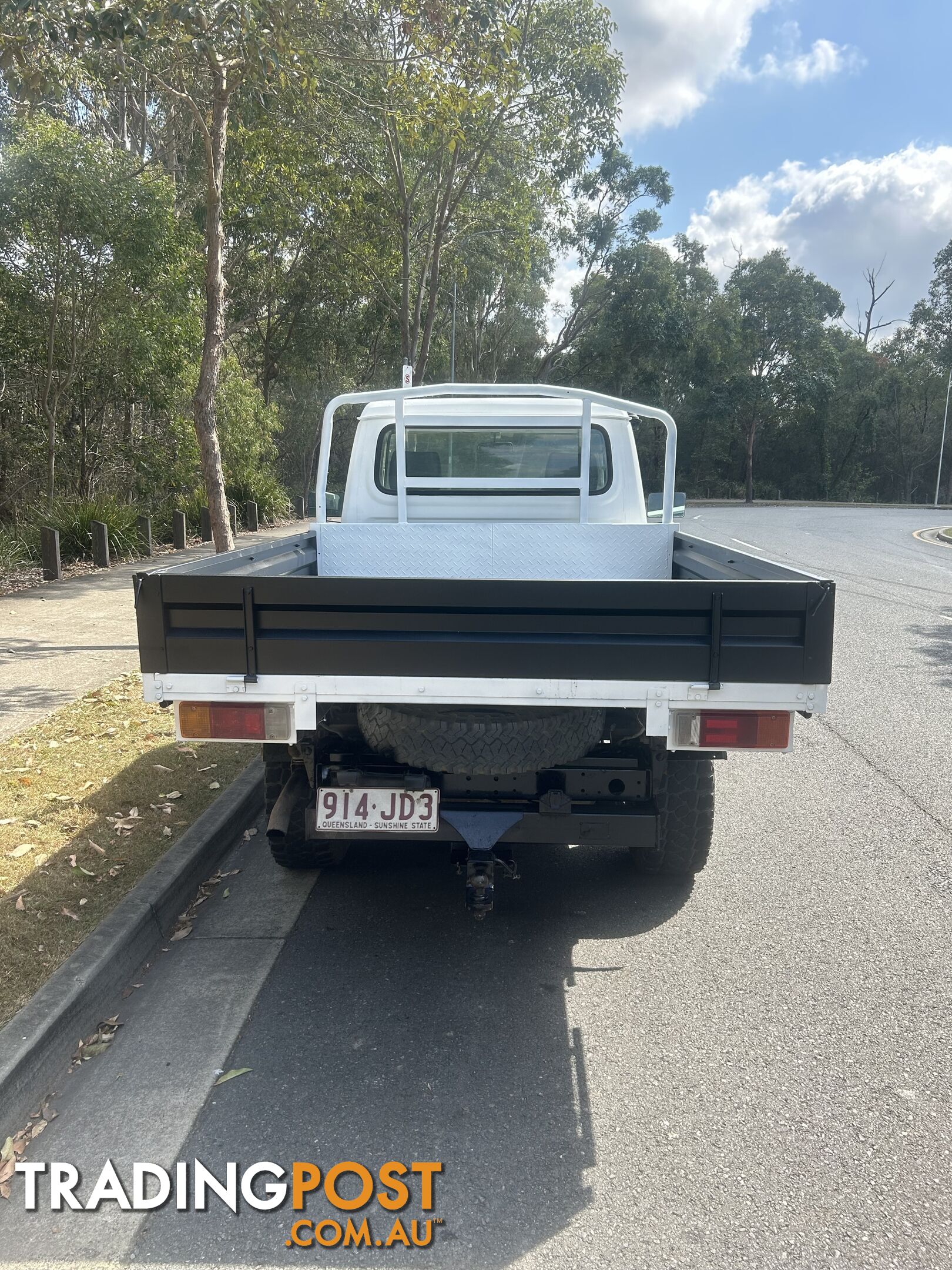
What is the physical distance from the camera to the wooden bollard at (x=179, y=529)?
1662 cm

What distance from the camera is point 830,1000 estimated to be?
11.2 feet

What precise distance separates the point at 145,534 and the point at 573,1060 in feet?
45.3

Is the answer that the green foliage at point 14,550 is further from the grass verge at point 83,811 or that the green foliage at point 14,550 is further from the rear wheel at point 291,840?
the rear wheel at point 291,840

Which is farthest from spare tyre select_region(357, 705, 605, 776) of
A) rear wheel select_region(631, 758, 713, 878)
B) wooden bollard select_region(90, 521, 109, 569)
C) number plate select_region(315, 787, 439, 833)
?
wooden bollard select_region(90, 521, 109, 569)

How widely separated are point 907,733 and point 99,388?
43.8 feet

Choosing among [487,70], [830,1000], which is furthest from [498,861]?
[487,70]

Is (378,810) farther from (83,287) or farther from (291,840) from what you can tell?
(83,287)

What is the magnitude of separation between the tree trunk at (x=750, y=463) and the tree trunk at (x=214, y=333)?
43.7 m

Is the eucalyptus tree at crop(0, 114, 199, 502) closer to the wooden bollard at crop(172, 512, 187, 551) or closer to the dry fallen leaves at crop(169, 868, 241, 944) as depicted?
the wooden bollard at crop(172, 512, 187, 551)

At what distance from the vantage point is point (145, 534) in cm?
1538

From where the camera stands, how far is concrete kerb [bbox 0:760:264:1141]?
9.33ft

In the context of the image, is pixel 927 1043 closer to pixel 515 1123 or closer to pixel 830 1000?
pixel 830 1000

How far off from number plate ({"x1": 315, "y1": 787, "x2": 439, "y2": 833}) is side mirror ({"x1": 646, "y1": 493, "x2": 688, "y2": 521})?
2.73 m

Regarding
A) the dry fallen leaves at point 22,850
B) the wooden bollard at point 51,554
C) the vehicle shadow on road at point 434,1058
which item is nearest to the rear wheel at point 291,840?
the vehicle shadow on road at point 434,1058
